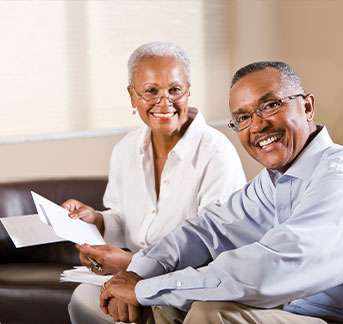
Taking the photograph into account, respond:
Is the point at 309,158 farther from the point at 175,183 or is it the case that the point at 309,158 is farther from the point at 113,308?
the point at 175,183

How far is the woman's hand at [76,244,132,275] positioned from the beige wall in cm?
238

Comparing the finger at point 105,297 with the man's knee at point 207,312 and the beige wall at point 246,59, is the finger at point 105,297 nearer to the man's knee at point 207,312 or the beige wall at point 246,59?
→ the man's knee at point 207,312

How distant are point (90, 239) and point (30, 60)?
2.55 metres

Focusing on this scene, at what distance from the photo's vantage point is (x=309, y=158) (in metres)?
1.74

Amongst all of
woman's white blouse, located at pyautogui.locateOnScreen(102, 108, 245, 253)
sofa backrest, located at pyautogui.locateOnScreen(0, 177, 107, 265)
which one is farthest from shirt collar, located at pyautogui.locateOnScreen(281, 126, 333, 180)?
sofa backrest, located at pyautogui.locateOnScreen(0, 177, 107, 265)

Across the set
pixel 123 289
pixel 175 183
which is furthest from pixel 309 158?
pixel 175 183

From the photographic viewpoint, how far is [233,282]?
1.54 meters

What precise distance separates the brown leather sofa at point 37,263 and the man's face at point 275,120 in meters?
1.34

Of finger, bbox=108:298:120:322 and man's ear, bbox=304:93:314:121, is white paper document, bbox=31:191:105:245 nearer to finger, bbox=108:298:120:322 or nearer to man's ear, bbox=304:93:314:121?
finger, bbox=108:298:120:322

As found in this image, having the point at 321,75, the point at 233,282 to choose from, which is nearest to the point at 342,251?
the point at 233,282

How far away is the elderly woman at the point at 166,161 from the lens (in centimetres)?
249

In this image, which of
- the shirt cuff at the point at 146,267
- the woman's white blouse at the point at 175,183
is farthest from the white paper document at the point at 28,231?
the shirt cuff at the point at 146,267

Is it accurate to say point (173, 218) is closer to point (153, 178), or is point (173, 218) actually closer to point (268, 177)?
point (153, 178)

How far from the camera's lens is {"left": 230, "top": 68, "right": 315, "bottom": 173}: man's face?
5.79 feet
